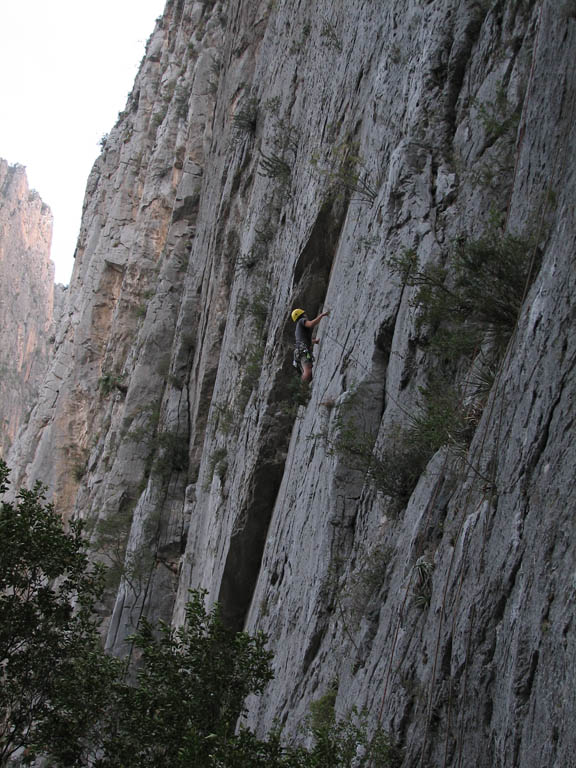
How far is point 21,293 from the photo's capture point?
77.5 meters

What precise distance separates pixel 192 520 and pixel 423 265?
11.4m

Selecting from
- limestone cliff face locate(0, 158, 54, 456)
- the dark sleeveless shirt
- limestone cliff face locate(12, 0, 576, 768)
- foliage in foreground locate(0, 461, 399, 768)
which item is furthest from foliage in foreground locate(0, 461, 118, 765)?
limestone cliff face locate(0, 158, 54, 456)

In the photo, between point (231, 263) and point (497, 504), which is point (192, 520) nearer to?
point (231, 263)

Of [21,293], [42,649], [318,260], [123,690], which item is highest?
[21,293]

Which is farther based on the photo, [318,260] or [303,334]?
[318,260]

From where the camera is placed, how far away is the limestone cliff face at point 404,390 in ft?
13.8

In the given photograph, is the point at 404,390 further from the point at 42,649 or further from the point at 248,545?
the point at 248,545

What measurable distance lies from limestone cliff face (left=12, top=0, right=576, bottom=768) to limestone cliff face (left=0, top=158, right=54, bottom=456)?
56856 mm

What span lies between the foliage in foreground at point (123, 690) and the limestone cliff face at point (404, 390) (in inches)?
28.5

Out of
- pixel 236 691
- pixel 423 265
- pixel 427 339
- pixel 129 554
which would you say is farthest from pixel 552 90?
pixel 129 554

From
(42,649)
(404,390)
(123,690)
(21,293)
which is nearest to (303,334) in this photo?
(404,390)

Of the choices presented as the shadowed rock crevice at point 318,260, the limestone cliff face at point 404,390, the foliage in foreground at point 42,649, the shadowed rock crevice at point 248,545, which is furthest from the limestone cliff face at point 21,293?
the foliage in foreground at point 42,649

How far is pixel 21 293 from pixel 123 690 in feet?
253

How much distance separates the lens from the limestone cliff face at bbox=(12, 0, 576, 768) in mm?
4219
